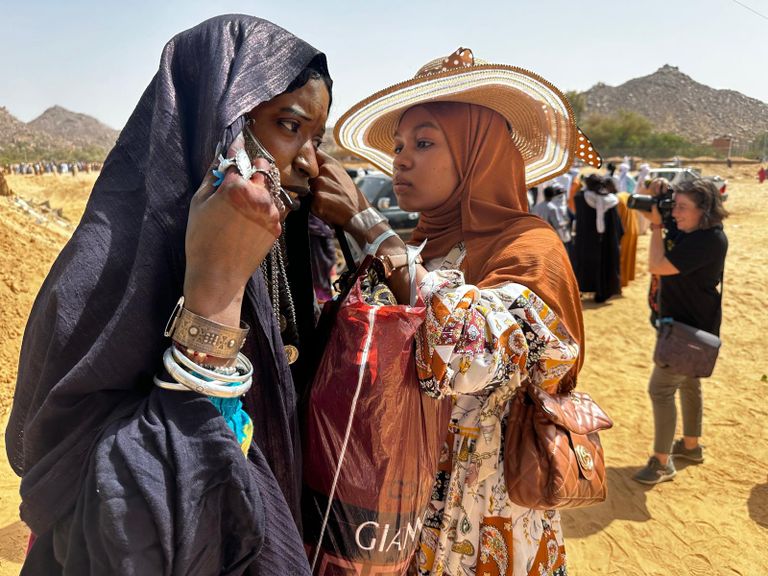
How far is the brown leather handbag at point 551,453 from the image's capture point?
162 cm

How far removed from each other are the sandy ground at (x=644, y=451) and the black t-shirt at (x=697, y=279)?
144 centimetres

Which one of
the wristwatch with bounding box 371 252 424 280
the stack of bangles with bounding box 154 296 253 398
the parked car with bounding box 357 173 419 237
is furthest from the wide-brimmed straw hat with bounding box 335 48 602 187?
the parked car with bounding box 357 173 419 237

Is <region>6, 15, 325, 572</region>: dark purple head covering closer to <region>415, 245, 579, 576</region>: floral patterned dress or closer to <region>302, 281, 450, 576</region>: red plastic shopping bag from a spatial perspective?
<region>302, 281, 450, 576</region>: red plastic shopping bag

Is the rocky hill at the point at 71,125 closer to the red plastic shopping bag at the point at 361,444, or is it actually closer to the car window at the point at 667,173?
the car window at the point at 667,173

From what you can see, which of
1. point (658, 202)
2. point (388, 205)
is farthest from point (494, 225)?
point (388, 205)

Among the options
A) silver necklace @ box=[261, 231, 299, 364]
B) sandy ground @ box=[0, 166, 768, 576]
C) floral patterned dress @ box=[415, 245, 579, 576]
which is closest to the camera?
silver necklace @ box=[261, 231, 299, 364]

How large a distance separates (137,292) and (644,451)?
530 centimetres

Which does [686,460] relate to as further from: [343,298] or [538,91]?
[343,298]

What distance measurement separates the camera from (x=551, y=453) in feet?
5.34

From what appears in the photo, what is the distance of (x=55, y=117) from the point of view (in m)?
134

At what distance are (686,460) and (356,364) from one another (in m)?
4.78

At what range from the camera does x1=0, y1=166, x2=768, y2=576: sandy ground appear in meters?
3.73

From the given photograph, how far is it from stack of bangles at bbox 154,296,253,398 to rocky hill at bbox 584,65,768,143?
11.0 ft

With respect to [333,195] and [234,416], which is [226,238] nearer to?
[234,416]
